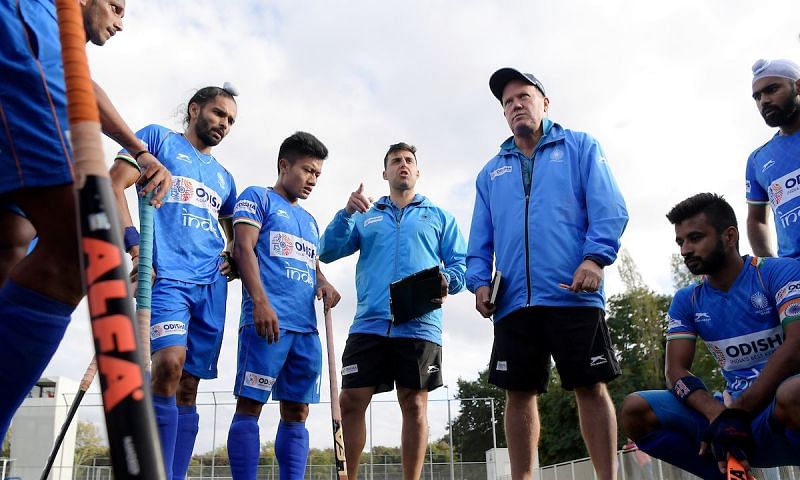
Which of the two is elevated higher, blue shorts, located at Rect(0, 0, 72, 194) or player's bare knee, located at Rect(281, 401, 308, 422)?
blue shorts, located at Rect(0, 0, 72, 194)

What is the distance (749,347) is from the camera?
12.1 ft

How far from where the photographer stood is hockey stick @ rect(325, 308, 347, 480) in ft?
13.9

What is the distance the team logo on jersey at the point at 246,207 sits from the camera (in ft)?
15.3

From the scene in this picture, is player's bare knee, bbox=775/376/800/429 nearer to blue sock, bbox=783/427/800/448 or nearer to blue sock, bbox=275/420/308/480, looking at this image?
blue sock, bbox=783/427/800/448

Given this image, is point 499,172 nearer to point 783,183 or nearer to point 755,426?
point 783,183

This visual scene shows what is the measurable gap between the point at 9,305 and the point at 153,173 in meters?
0.68

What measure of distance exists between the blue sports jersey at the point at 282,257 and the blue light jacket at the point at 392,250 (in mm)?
578

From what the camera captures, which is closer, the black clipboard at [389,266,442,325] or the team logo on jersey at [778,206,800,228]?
the team logo on jersey at [778,206,800,228]

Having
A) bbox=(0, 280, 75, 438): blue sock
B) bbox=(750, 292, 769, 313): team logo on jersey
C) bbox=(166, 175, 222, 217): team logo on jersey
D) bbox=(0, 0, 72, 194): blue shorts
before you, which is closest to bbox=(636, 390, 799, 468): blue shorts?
bbox=(750, 292, 769, 313): team logo on jersey

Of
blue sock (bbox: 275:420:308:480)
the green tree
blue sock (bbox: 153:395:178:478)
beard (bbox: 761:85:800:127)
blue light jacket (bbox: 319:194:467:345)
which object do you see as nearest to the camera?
blue sock (bbox: 153:395:178:478)

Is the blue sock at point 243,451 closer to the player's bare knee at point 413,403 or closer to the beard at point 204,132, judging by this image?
the player's bare knee at point 413,403

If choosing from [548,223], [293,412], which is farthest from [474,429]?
[548,223]

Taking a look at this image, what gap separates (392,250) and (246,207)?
4.36 feet

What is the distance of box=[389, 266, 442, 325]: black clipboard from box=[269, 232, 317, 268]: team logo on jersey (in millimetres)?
643
